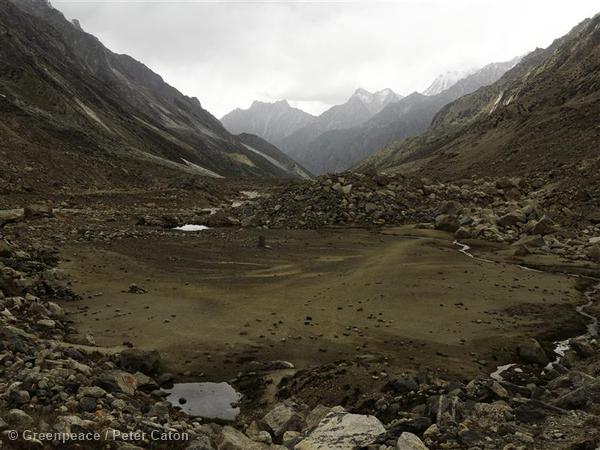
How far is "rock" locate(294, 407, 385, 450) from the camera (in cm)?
904

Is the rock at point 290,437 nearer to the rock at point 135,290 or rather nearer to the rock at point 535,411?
the rock at point 535,411

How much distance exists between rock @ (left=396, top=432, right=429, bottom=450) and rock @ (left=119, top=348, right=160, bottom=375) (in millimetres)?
7684

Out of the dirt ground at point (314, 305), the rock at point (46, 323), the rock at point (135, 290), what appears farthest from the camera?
the rock at point (135, 290)

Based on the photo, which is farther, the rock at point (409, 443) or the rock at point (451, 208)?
the rock at point (451, 208)

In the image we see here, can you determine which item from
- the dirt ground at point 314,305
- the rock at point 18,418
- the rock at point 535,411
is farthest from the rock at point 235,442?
the rock at point 535,411

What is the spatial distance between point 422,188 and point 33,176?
4033 cm

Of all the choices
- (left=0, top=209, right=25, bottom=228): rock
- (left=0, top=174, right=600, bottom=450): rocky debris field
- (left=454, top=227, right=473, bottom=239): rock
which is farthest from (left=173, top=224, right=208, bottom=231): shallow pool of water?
(left=454, top=227, right=473, bottom=239): rock

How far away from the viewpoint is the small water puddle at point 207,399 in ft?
39.1

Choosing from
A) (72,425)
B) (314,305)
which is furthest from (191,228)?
(72,425)

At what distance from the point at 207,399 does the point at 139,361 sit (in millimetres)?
2387

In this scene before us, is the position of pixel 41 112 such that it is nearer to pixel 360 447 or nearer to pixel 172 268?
pixel 172 268

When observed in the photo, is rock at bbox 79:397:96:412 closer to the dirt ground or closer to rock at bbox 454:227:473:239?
the dirt ground

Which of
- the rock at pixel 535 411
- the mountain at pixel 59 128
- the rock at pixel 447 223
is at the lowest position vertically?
the rock at pixel 535 411

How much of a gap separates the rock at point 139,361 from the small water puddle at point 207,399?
914mm
